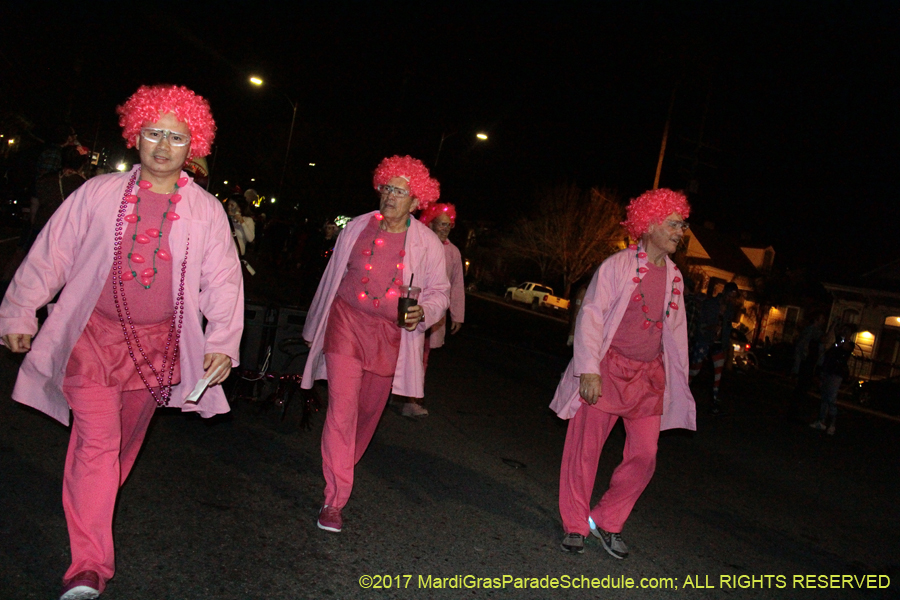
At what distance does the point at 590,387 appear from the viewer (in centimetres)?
445

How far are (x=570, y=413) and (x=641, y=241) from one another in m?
1.17

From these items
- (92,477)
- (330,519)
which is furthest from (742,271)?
(92,477)

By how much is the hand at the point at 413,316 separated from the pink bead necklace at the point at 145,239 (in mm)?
1495

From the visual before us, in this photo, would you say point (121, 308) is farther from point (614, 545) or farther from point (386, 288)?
point (614, 545)

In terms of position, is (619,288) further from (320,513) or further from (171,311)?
(171,311)

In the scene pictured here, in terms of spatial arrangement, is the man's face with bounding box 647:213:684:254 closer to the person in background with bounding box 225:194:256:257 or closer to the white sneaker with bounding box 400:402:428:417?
the white sneaker with bounding box 400:402:428:417

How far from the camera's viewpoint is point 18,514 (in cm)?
393

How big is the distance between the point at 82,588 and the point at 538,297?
46329 mm

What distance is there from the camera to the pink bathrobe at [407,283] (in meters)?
4.79

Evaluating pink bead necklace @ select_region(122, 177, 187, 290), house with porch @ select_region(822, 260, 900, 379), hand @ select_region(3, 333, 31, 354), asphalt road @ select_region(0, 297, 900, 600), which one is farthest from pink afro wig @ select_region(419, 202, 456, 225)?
house with porch @ select_region(822, 260, 900, 379)

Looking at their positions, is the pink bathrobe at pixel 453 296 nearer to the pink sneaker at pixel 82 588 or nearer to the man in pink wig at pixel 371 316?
the man in pink wig at pixel 371 316

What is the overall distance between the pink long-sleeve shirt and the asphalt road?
0.88m

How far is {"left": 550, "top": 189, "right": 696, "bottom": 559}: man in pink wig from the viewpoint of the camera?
461cm

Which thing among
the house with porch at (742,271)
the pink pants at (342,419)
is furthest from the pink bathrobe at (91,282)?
the house with porch at (742,271)
